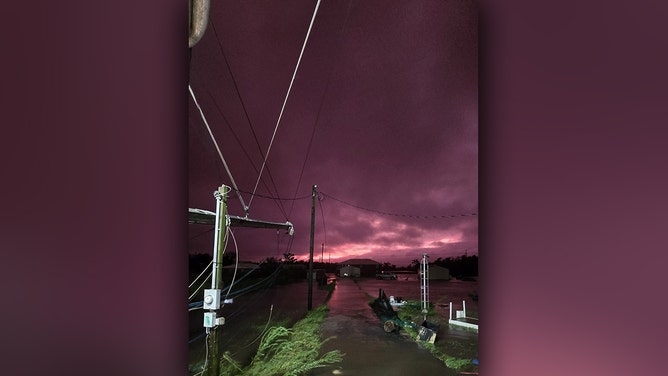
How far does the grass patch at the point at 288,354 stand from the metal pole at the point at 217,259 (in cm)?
4

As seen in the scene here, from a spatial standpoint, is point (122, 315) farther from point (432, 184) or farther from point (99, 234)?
point (432, 184)

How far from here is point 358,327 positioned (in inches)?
65.5

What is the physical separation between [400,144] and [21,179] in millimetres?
1459

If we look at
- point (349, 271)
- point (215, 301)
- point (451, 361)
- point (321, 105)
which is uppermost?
point (321, 105)

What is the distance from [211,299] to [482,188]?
4.00ft

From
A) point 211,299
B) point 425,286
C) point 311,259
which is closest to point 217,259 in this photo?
point 211,299

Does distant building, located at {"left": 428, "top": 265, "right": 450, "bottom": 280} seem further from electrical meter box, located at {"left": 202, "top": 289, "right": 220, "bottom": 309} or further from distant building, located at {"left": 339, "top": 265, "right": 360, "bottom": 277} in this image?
electrical meter box, located at {"left": 202, "top": 289, "right": 220, "bottom": 309}

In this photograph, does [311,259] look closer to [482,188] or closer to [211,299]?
[211,299]

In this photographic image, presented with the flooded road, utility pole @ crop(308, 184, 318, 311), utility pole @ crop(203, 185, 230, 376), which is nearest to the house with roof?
the flooded road

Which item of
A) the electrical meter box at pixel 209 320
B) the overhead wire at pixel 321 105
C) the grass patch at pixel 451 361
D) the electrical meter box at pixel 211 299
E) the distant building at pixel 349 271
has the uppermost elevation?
the overhead wire at pixel 321 105

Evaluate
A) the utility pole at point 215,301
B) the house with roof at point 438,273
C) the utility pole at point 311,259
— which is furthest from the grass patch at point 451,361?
the utility pole at point 215,301

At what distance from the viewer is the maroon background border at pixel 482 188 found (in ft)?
4.61

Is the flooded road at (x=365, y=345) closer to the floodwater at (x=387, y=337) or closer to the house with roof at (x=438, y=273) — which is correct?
the floodwater at (x=387, y=337)

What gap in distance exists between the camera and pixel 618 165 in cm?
145
